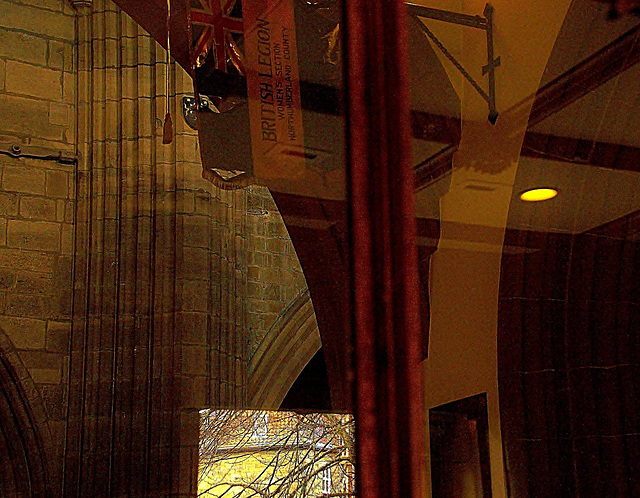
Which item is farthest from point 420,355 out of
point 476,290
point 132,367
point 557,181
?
point 132,367

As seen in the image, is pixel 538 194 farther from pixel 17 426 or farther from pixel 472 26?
pixel 17 426

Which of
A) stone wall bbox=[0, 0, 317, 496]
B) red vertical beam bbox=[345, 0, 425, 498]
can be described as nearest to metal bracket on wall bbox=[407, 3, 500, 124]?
red vertical beam bbox=[345, 0, 425, 498]

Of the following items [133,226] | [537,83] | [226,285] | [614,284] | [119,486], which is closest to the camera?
[614,284]

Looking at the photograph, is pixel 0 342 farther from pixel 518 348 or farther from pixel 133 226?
pixel 518 348

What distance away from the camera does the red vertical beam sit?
2.39 ft

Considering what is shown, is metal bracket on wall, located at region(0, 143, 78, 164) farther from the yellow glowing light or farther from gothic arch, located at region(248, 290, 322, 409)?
the yellow glowing light

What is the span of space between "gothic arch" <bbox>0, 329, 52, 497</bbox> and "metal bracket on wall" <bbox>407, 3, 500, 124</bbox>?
13.4 ft

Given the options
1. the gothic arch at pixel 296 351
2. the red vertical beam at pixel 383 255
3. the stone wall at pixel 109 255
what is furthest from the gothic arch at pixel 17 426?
the red vertical beam at pixel 383 255

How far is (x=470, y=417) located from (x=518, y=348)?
0.24ft

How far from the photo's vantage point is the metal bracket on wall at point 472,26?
0.72 metres

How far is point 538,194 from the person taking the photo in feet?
2.09

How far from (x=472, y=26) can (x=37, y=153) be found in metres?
4.53

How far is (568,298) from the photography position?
0.58 metres

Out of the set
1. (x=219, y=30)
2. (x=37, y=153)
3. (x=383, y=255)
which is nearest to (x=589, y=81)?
(x=383, y=255)
